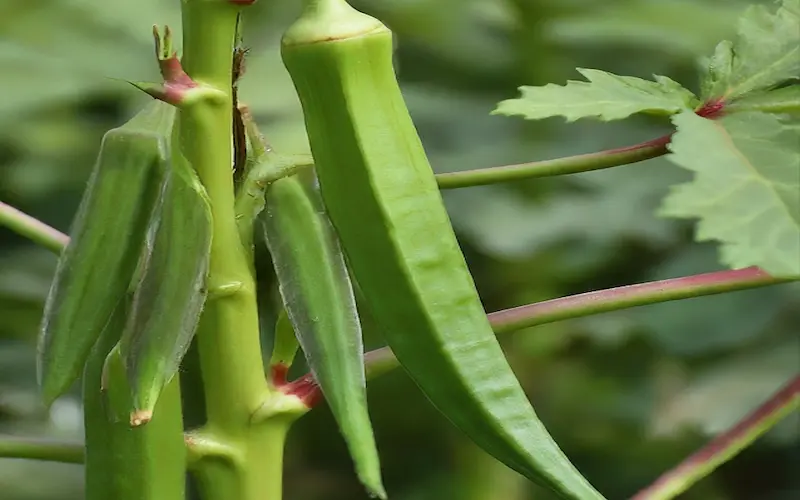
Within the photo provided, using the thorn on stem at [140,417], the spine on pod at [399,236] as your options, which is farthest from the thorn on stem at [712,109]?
the thorn on stem at [140,417]

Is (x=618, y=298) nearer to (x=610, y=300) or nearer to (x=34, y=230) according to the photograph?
(x=610, y=300)

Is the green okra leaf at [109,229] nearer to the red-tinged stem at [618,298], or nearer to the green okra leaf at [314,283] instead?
the green okra leaf at [314,283]

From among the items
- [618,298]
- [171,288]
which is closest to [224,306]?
[171,288]

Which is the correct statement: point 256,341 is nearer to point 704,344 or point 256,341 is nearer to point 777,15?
point 777,15

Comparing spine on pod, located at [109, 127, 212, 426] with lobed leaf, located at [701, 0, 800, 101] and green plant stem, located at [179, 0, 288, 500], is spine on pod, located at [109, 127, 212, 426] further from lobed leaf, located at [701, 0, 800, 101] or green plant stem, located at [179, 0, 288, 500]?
lobed leaf, located at [701, 0, 800, 101]

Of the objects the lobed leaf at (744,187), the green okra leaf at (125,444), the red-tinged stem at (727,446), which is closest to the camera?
the lobed leaf at (744,187)

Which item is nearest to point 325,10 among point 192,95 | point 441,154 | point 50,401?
point 192,95

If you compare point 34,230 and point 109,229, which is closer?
point 109,229
